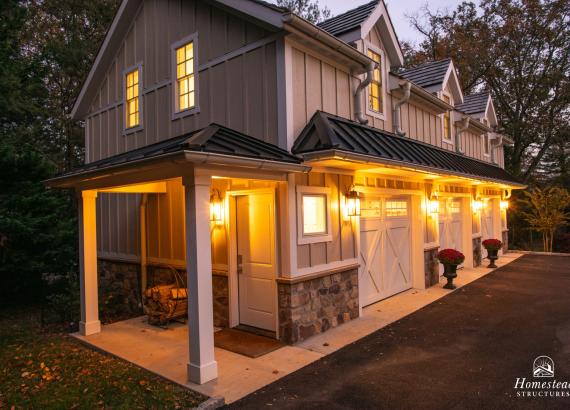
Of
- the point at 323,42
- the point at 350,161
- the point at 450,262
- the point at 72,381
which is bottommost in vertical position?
the point at 72,381

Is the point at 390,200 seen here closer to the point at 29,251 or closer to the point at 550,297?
the point at 550,297

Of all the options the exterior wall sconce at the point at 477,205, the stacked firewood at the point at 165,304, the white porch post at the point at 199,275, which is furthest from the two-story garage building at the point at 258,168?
the exterior wall sconce at the point at 477,205

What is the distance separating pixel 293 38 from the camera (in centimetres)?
626

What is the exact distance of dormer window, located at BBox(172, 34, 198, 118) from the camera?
25.6ft

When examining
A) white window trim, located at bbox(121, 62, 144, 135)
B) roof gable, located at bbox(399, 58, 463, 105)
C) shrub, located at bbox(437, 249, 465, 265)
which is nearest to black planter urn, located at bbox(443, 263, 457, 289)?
shrub, located at bbox(437, 249, 465, 265)

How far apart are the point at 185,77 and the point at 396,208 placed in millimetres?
5760

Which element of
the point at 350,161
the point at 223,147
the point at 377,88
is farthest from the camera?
the point at 377,88

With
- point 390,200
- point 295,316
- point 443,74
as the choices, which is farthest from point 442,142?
point 295,316

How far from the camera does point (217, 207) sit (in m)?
6.95

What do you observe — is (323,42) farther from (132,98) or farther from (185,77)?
(132,98)

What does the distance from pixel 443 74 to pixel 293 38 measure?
7.64m

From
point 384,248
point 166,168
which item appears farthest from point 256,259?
point 384,248

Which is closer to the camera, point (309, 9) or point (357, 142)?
point (357, 142)

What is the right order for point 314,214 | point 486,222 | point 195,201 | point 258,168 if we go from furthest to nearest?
point 486,222, point 314,214, point 258,168, point 195,201
